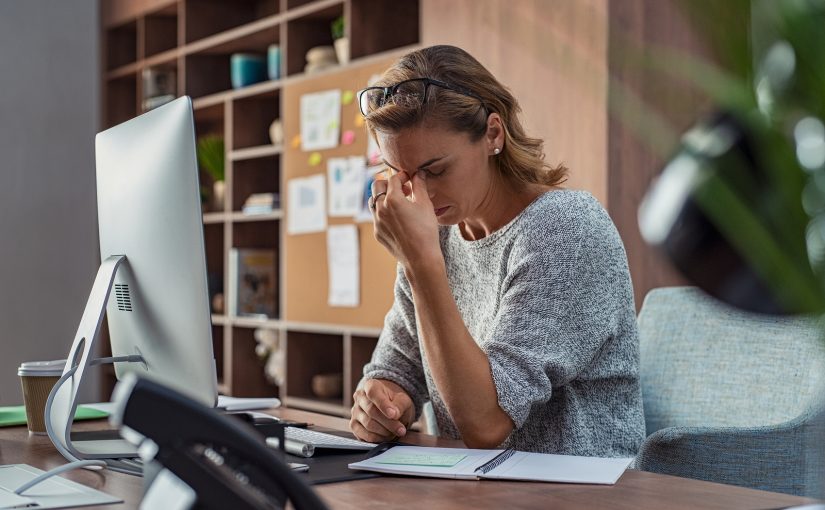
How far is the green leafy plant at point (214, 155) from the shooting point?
4.80 metres

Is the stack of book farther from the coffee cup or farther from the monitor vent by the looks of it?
the monitor vent

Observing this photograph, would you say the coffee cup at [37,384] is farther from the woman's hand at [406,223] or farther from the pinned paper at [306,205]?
the pinned paper at [306,205]

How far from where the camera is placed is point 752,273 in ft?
1.00

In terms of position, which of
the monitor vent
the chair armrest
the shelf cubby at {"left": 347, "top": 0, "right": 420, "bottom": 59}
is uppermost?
the shelf cubby at {"left": 347, "top": 0, "right": 420, "bottom": 59}

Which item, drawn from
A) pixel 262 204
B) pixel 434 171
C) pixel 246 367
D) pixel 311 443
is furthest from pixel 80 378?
pixel 246 367

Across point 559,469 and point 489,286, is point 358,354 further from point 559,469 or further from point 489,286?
point 559,469

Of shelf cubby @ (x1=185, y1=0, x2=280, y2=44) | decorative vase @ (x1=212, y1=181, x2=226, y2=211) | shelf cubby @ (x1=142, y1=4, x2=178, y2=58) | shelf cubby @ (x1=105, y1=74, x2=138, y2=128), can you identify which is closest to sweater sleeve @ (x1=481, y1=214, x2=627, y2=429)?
decorative vase @ (x1=212, y1=181, x2=226, y2=211)

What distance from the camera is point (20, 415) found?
180 cm

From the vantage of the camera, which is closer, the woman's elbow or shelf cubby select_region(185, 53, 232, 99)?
the woman's elbow

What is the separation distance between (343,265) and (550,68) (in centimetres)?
149

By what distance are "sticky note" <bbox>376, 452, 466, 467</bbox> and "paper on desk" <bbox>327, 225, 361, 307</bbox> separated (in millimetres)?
2357

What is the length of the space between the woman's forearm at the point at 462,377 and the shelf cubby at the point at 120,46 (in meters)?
4.54

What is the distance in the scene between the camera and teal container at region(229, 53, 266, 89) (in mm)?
4535

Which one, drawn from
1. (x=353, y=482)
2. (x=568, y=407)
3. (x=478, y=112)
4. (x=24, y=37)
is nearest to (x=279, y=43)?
(x=24, y=37)
